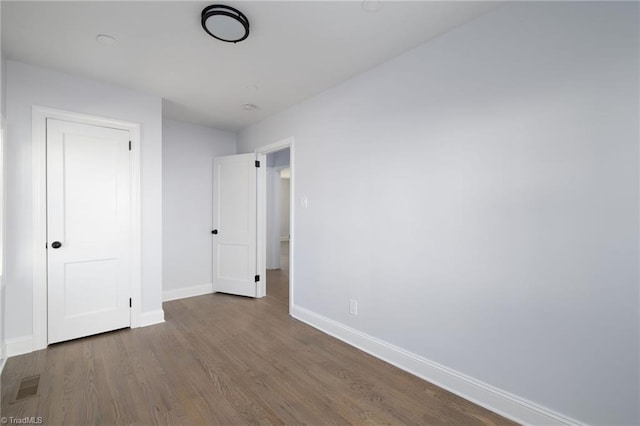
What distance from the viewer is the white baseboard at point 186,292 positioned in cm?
415

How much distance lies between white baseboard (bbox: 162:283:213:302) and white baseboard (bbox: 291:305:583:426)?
2360mm

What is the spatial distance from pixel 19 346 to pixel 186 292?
6.14 ft

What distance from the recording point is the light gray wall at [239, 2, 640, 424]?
4.87ft

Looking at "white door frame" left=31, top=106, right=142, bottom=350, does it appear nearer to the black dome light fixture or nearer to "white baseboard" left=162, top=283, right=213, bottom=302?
"white baseboard" left=162, top=283, right=213, bottom=302

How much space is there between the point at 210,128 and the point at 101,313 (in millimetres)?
2930

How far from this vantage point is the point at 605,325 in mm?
1505

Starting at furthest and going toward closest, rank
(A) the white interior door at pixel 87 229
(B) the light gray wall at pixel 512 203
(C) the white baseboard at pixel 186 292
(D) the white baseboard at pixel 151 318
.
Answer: (C) the white baseboard at pixel 186 292 < (D) the white baseboard at pixel 151 318 < (A) the white interior door at pixel 87 229 < (B) the light gray wall at pixel 512 203

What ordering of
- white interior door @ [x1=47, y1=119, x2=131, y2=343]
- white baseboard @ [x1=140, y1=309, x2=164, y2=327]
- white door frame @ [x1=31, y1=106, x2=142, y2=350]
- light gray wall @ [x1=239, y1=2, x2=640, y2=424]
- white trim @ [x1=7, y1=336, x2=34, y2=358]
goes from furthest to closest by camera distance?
white baseboard @ [x1=140, y1=309, x2=164, y2=327], white interior door @ [x1=47, y1=119, x2=131, y2=343], white door frame @ [x1=31, y1=106, x2=142, y2=350], white trim @ [x1=7, y1=336, x2=34, y2=358], light gray wall @ [x1=239, y1=2, x2=640, y2=424]

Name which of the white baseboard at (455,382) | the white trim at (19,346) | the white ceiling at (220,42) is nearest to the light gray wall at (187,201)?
the white ceiling at (220,42)

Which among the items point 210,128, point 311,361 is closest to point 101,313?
point 311,361

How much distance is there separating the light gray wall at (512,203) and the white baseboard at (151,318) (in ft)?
7.47

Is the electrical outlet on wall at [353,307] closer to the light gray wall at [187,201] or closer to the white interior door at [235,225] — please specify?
the white interior door at [235,225]

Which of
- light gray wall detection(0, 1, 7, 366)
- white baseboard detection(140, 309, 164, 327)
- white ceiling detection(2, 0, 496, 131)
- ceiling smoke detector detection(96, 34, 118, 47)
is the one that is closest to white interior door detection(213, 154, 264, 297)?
white baseboard detection(140, 309, 164, 327)

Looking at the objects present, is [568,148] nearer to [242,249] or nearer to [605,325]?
[605,325]
